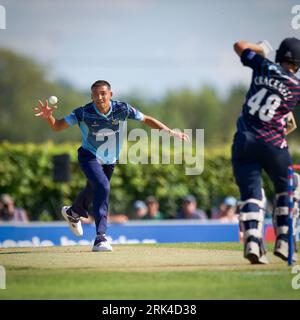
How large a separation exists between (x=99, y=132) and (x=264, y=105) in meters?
2.78

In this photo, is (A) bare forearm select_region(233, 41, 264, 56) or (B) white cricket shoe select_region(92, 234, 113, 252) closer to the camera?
(A) bare forearm select_region(233, 41, 264, 56)

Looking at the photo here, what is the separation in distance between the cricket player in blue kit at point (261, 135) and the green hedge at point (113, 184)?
16.5 metres

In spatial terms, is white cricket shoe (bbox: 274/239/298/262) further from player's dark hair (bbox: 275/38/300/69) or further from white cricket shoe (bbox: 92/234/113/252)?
white cricket shoe (bbox: 92/234/113/252)

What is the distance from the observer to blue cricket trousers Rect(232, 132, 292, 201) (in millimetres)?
11992

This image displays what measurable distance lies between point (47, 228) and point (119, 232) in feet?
5.18

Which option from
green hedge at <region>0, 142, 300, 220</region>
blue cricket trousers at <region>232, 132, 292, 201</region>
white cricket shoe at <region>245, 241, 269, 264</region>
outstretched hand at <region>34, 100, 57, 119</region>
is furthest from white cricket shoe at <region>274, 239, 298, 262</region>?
green hedge at <region>0, 142, 300, 220</region>

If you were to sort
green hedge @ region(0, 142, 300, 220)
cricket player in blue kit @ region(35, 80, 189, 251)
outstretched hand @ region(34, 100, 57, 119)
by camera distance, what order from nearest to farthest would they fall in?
cricket player in blue kit @ region(35, 80, 189, 251) < outstretched hand @ region(34, 100, 57, 119) < green hedge @ region(0, 142, 300, 220)

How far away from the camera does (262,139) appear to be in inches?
472

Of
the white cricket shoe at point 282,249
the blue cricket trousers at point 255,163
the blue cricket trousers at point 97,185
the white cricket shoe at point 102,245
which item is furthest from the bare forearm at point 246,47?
the white cricket shoe at point 102,245

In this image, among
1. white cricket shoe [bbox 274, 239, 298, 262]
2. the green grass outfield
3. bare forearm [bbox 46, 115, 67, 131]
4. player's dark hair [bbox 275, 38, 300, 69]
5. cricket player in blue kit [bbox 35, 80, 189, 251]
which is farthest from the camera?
bare forearm [bbox 46, 115, 67, 131]

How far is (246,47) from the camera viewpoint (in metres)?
12.1

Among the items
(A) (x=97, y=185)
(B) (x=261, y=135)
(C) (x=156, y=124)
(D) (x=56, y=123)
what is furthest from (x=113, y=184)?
(B) (x=261, y=135)

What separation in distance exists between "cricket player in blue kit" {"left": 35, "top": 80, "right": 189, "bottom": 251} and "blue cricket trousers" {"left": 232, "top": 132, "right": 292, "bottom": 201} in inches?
66.6

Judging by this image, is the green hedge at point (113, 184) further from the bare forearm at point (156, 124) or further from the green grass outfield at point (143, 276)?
the green grass outfield at point (143, 276)
